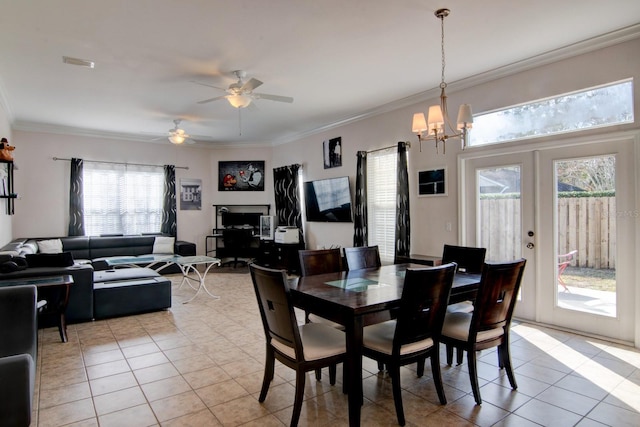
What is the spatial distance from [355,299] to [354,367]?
1.24 feet

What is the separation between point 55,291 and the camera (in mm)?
3834

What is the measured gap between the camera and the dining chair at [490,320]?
2359 millimetres

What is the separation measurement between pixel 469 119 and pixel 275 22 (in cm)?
179

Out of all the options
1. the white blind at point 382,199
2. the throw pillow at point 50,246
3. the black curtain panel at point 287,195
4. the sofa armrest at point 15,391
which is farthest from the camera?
the black curtain panel at point 287,195

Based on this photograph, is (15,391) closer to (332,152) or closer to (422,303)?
(422,303)

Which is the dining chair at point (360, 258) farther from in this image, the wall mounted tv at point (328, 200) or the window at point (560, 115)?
the wall mounted tv at point (328, 200)

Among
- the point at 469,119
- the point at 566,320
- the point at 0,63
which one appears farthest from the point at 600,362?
the point at 0,63

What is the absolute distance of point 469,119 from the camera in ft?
9.77

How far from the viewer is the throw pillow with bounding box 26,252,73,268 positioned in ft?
12.7

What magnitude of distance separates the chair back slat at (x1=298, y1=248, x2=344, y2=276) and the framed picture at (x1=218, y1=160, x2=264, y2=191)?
18.0 ft

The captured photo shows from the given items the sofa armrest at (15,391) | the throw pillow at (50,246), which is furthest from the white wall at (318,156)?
the sofa armrest at (15,391)

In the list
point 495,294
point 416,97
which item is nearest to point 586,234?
point 495,294

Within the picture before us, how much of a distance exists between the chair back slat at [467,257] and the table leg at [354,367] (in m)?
1.71

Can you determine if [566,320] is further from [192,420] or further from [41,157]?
[41,157]
